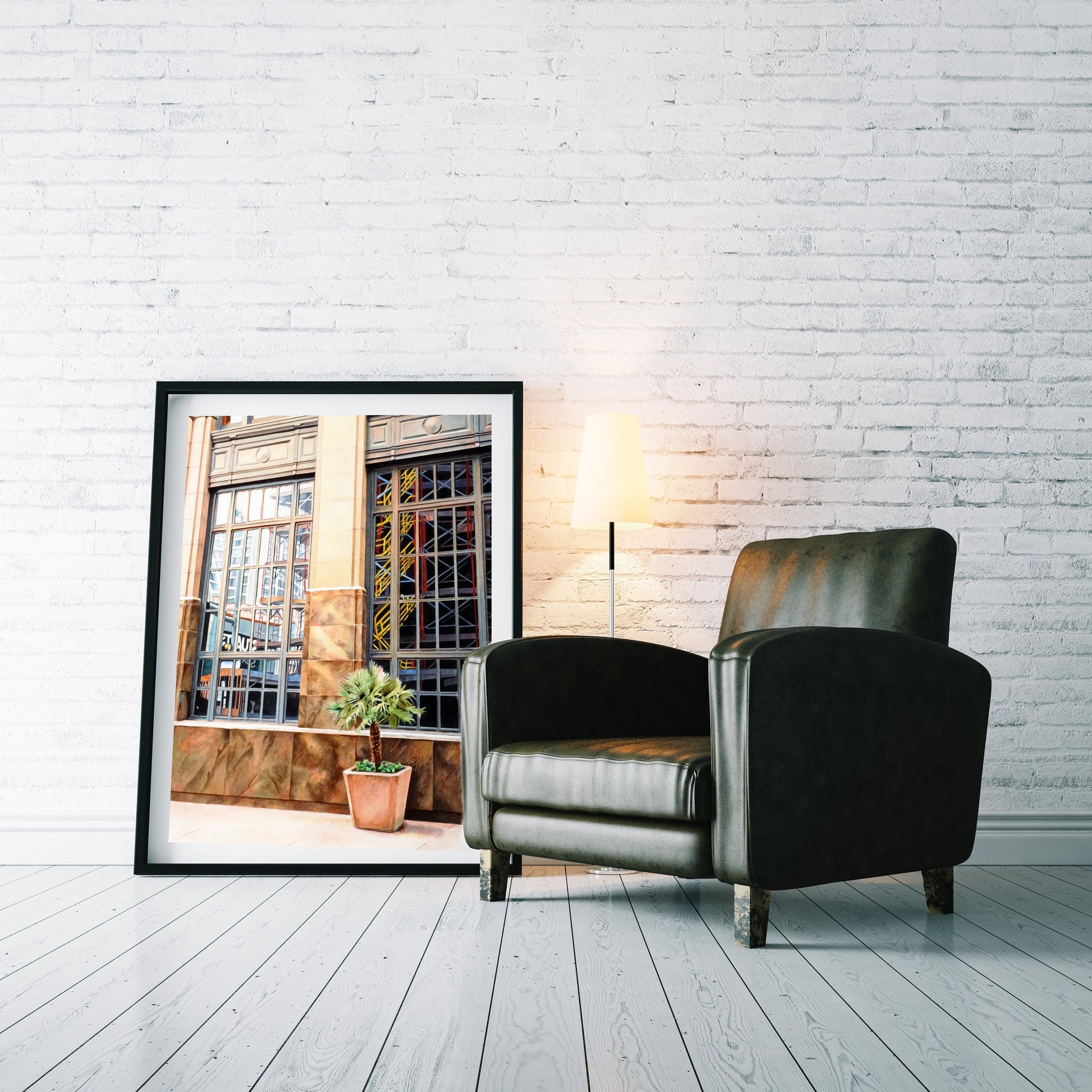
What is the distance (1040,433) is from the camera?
3.04 meters

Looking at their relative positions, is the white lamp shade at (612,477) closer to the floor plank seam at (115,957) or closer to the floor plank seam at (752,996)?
the floor plank seam at (752,996)

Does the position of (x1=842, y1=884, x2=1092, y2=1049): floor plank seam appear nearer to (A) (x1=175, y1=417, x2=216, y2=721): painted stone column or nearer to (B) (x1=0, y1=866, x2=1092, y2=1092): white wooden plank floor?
(B) (x1=0, y1=866, x2=1092, y2=1092): white wooden plank floor

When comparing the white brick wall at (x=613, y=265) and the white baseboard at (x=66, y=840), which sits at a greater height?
the white brick wall at (x=613, y=265)

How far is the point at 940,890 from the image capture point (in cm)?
225

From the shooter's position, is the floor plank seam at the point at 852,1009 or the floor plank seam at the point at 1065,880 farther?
the floor plank seam at the point at 1065,880

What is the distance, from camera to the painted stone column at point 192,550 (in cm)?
285

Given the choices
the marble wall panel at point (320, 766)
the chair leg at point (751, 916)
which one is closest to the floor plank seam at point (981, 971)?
the chair leg at point (751, 916)

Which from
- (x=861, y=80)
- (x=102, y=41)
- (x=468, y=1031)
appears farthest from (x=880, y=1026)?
(x=102, y=41)

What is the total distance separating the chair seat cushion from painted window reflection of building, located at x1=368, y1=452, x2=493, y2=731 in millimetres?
570

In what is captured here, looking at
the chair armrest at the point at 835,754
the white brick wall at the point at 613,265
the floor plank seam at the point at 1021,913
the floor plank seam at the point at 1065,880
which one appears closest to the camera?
the chair armrest at the point at 835,754

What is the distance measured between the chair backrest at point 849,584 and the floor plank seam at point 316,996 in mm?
1071

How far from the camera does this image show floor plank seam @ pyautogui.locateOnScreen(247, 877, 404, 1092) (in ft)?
4.26

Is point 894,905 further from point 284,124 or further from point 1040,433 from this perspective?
point 284,124

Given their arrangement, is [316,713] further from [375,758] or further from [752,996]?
[752,996]
